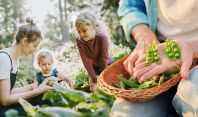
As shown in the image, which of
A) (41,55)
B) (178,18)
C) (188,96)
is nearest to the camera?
(188,96)

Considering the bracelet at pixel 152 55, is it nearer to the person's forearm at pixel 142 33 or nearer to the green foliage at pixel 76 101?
the person's forearm at pixel 142 33

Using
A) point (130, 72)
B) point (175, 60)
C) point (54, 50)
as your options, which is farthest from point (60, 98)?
point (175, 60)

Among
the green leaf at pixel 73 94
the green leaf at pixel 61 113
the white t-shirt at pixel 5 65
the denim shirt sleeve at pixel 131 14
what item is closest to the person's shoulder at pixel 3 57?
the white t-shirt at pixel 5 65

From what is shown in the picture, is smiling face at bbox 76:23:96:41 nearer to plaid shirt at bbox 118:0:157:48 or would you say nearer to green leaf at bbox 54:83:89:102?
green leaf at bbox 54:83:89:102

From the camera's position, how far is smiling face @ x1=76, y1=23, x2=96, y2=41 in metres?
1.82

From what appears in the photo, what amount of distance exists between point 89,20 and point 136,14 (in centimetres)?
49

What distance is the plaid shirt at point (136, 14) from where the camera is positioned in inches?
52.4

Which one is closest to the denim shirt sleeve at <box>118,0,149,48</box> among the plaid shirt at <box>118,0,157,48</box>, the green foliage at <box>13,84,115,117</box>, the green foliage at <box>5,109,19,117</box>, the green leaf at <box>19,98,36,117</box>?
the plaid shirt at <box>118,0,157,48</box>

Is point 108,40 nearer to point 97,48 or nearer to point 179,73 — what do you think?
point 97,48

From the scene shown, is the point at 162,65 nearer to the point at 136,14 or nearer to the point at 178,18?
the point at 178,18

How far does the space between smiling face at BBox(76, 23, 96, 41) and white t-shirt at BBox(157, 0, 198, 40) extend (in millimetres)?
550

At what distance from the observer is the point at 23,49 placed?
1778mm

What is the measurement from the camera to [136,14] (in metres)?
1.37

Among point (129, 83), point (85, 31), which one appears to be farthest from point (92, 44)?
point (129, 83)
